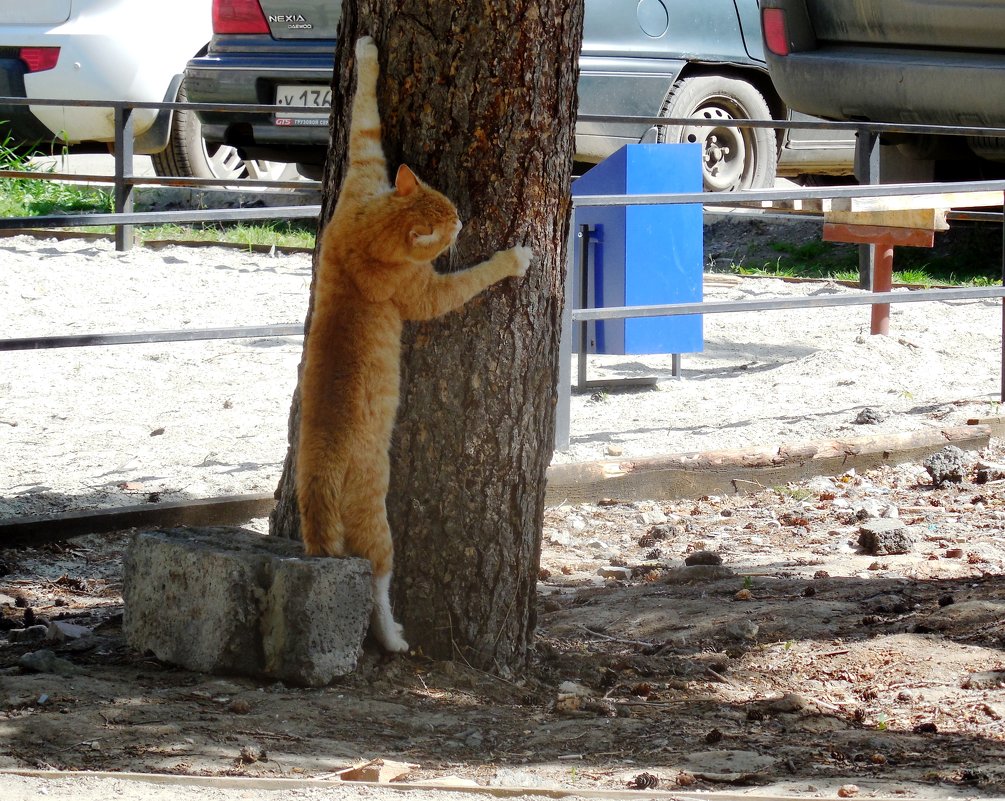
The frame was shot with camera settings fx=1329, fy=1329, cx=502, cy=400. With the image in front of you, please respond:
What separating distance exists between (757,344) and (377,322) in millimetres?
4743

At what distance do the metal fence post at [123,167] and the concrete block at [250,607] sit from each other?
5826 mm

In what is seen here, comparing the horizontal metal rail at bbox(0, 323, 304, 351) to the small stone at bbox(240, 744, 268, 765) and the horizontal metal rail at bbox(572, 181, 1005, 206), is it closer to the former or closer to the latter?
the horizontal metal rail at bbox(572, 181, 1005, 206)

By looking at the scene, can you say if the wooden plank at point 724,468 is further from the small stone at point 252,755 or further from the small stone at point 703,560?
the small stone at point 252,755

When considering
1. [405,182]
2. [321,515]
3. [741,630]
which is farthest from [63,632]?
[741,630]

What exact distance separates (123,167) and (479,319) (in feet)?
20.2

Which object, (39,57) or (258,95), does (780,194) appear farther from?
(39,57)

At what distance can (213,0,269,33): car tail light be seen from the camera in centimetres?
880

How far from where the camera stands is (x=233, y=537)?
10.9 ft

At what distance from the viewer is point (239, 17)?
8.88 m

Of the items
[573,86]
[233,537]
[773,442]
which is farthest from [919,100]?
[233,537]

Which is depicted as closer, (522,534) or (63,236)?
(522,534)

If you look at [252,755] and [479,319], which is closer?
[252,755]

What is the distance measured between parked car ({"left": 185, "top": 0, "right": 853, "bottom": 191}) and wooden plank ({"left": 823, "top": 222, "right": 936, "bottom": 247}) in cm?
157

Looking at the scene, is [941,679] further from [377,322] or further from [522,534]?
[377,322]
